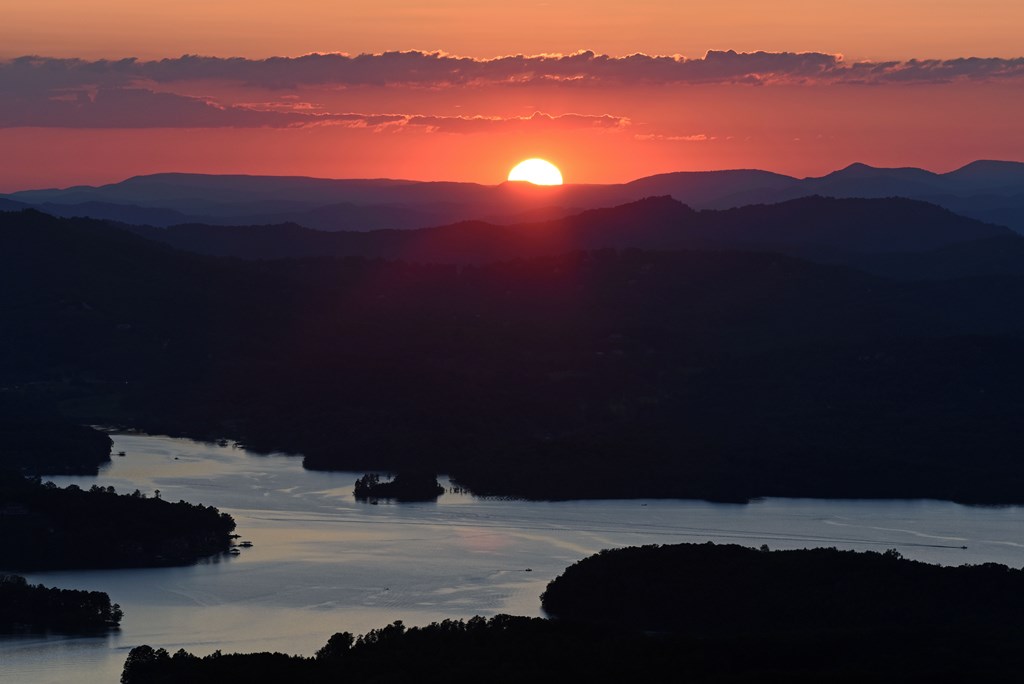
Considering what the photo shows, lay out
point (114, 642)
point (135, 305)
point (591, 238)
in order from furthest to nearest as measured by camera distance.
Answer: point (591, 238) → point (135, 305) → point (114, 642)

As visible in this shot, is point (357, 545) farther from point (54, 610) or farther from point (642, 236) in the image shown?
point (642, 236)

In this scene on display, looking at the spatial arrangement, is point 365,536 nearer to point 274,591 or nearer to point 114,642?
point 274,591

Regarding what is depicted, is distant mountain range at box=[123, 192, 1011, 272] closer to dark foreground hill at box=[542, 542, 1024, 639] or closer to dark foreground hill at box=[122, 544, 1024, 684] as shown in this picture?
dark foreground hill at box=[542, 542, 1024, 639]

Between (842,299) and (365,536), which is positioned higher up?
(842,299)

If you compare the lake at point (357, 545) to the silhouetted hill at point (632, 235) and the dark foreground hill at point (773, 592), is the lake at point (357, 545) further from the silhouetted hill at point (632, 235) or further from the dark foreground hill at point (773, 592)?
the silhouetted hill at point (632, 235)

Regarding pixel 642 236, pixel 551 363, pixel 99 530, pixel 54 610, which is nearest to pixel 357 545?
pixel 99 530

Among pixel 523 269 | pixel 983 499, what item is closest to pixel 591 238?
pixel 523 269
